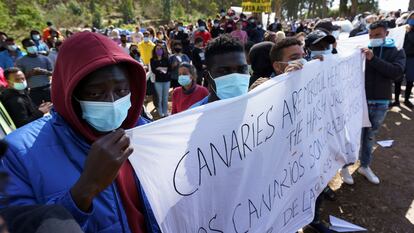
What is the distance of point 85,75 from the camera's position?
132 cm

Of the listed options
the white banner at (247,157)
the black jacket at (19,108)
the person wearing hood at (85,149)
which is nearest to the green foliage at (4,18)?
the black jacket at (19,108)

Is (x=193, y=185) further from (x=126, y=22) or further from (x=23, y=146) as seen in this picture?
(x=126, y=22)

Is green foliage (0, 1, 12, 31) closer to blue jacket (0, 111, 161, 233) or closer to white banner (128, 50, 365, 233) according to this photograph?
white banner (128, 50, 365, 233)

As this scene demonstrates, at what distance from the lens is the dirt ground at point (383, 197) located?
335 centimetres

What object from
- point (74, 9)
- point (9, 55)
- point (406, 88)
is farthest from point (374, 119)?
point (74, 9)

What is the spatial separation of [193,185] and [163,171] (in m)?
0.22

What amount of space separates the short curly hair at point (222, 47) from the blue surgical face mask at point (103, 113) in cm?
98

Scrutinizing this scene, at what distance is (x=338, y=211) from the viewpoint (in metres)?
3.54

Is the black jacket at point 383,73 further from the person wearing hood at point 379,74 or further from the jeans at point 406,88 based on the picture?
the jeans at point 406,88

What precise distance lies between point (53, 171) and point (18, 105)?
307 centimetres

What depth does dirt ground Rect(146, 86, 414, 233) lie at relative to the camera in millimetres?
3348

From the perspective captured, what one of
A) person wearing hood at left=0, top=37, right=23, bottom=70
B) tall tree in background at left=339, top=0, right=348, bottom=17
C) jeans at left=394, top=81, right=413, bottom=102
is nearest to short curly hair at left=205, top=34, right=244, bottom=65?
jeans at left=394, top=81, right=413, bottom=102

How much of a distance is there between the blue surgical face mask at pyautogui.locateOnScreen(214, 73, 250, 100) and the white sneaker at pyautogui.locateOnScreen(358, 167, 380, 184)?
2.76 m

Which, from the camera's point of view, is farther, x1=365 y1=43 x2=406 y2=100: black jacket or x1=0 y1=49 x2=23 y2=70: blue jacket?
x1=0 y1=49 x2=23 y2=70: blue jacket
